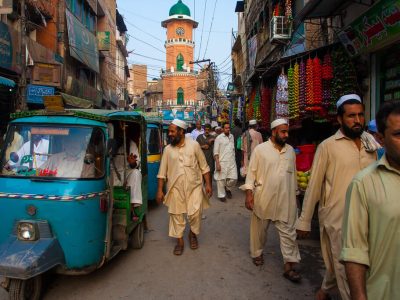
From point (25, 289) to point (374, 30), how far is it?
580cm

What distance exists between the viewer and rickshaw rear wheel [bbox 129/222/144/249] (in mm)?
5680

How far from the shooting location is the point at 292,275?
445cm

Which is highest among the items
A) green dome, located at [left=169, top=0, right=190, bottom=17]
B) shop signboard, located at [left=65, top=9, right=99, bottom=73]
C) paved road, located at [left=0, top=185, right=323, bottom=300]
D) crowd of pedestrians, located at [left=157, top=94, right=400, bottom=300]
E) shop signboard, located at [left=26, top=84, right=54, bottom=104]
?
green dome, located at [left=169, top=0, right=190, bottom=17]

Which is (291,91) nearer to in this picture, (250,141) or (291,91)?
(291,91)

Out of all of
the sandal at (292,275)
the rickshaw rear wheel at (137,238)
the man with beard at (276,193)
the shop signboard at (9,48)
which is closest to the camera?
the sandal at (292,275)

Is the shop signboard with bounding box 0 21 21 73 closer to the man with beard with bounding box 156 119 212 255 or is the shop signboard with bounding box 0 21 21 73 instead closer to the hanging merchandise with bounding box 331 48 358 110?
the man with beard with bounding box 156 119 212 255

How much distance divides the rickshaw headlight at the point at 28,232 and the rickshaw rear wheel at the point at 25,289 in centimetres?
39

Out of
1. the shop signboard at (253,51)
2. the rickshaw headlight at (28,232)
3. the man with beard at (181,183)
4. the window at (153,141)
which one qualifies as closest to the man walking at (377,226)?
the rickshaw headlight at (28,232)

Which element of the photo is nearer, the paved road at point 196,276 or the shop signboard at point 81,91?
A: the paved road at point 196,276

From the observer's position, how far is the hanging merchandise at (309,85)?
6.81m

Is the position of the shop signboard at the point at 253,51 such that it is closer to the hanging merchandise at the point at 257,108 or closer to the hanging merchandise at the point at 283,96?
the hanging merchandise at the point at 257,108

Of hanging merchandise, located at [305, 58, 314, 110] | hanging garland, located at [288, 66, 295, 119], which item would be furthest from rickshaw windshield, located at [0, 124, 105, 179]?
hanging garland, located at [288, 66, 295, 119]

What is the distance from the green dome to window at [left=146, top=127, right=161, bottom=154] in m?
56.0

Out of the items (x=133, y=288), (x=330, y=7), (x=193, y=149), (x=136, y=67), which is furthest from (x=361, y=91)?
(x=136, y=67)
